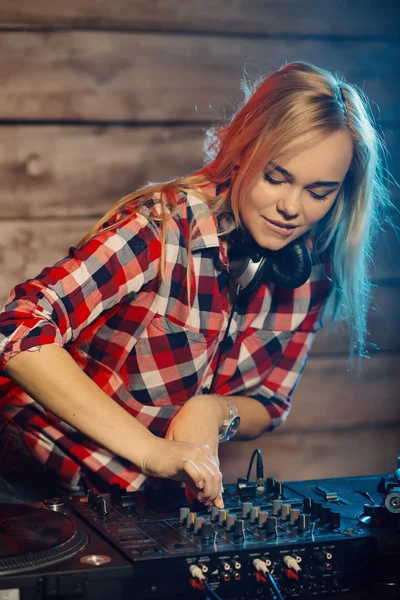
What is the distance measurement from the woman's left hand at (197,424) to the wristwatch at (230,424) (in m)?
0.05

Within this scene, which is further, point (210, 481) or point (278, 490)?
point (278, 490)

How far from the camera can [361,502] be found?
1.26 metres

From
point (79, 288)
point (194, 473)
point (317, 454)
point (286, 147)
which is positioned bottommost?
point (317, 454)

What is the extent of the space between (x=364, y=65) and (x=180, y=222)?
120 centimetres

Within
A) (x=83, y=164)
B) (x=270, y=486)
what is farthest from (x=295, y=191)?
(x=83, y=164)

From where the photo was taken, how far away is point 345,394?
246 centimetres

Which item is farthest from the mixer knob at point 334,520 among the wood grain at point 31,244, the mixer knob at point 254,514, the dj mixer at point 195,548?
the wood grain at point 31,244

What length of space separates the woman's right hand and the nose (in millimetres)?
442

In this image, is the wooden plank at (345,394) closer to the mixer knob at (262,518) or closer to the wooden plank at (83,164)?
the wooden plank at (83,164)

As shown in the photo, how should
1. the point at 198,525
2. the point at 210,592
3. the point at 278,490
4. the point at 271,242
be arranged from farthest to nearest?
the point at 271,242 < the point at 278,490 < the point at 198,525 < the point at 210,592

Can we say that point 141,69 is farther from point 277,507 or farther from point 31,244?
point 277,507

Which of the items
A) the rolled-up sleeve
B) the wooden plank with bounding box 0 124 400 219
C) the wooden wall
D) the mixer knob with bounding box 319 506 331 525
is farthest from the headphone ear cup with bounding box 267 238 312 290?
the wooden plank with bounding box 0 124 400 219

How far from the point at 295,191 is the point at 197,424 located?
0.44 meters

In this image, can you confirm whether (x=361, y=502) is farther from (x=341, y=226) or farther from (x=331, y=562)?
(x=341, y=226)
